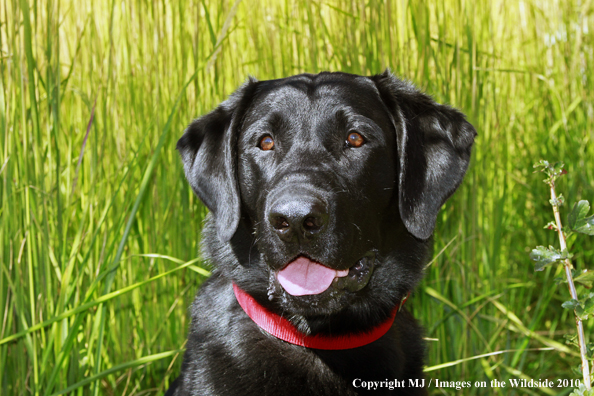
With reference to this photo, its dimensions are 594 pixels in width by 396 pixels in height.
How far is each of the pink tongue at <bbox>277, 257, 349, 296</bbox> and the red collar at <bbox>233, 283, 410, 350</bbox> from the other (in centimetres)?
17

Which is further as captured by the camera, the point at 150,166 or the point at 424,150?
the point at 150,166

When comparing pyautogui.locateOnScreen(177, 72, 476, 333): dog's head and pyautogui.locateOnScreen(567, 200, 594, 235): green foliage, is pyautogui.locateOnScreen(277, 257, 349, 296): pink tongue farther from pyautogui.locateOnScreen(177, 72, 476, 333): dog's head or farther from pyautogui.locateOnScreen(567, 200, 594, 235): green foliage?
pyautogui.locateOnScreen(567, 200, 594, 235): green foliage

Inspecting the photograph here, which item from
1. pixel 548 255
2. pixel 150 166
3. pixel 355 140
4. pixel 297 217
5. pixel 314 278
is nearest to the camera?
pixel 548 255

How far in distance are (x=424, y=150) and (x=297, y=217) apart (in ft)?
2.46

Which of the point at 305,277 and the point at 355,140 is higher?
the point at 355,140

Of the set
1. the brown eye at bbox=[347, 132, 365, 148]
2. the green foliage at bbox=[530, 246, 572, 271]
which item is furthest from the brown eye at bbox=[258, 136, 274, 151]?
the green foliage at bbox=[530, 246, 572, 271]

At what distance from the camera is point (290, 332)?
2082 mm

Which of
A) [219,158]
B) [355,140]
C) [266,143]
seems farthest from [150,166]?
[355,140]

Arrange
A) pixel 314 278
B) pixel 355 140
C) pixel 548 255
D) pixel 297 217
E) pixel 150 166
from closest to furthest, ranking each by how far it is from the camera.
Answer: pixel 548 255 < pixel 297 217 < pixel 314 278 < pixel 355 140 < pixel 150 166

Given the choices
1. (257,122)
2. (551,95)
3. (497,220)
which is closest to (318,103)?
(257,122)

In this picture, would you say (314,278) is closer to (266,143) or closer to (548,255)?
(266,143)

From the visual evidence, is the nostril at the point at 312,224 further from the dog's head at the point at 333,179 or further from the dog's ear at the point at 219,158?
the dog's ear at the point at 219,158

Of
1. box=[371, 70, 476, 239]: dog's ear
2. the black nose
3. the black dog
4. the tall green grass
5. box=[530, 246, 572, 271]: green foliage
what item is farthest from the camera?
the tall green grass

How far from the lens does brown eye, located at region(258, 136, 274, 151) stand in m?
2.28
